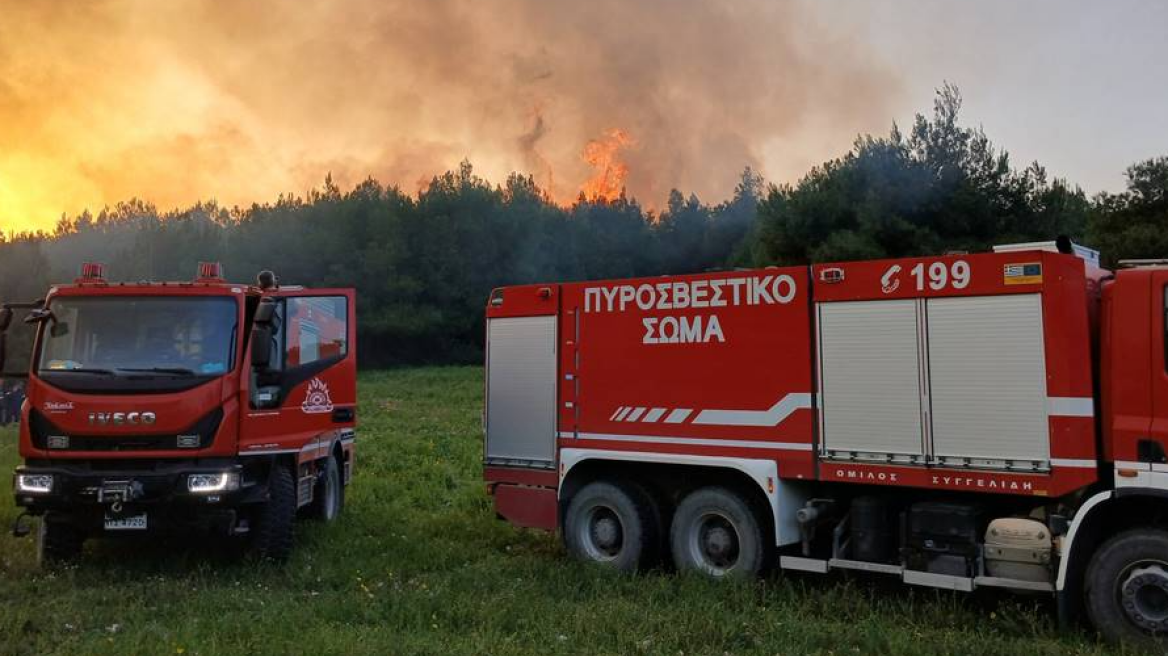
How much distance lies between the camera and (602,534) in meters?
8.94

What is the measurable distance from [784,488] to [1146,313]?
9.71 feet

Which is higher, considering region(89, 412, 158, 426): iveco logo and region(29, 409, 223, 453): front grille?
region(89, 412, 158, 426): iveco logo

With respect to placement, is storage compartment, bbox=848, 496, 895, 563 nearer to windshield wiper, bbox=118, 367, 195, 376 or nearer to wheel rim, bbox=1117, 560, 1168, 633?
wheel rim, bbox=1117, 560, 1168, 633

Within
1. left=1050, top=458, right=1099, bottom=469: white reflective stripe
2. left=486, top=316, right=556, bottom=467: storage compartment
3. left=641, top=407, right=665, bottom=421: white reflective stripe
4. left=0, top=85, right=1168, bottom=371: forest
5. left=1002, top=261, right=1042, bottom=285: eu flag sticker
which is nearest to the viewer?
left=1050, top=458, right=1099, bottom=469: white reflective stripe

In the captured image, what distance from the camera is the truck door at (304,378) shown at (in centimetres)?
911

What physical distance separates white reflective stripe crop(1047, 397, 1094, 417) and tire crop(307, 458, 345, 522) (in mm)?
8106

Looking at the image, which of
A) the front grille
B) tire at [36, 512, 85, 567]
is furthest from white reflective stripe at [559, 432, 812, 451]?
tire at [36, 512, 85, 567]

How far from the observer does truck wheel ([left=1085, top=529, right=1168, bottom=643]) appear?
5.95 metres

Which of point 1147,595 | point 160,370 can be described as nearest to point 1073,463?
point 1147,595

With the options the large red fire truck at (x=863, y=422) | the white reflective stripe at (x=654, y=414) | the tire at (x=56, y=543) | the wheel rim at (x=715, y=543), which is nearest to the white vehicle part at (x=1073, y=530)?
the large red fire truck at (x=863, y=422)

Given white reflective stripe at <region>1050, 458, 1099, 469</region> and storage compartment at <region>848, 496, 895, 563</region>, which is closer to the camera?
white reflective stripe at <region>1050, 458, 1099, 469</region>

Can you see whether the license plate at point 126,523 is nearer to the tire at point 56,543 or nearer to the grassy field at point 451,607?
the grassy field at point 451,607

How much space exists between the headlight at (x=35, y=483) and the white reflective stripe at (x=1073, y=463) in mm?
8247

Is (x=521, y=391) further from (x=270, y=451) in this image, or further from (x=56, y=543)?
(x=56, y=543)
